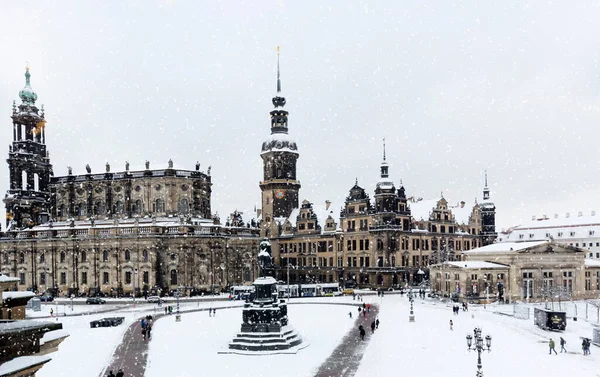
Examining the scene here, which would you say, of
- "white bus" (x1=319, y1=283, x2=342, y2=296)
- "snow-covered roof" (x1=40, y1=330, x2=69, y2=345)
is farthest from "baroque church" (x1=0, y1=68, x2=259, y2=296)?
"snow-covered roof" (x1=40, y1=330, x2=69, y2=345)

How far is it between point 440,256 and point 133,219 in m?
47.3

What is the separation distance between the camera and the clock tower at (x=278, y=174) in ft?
331

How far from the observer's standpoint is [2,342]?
6.23 meters

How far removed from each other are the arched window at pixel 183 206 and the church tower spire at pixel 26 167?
901 inches

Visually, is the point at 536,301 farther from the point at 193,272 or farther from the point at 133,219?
the point at 133,219

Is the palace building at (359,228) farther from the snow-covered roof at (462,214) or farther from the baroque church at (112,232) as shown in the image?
the baroque church at (112,232)

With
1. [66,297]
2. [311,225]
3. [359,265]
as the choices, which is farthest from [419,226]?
[66,297]

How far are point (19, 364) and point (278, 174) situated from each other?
9462 centimetres

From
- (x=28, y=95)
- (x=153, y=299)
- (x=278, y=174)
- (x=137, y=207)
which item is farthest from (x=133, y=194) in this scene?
(x=278, y=174)

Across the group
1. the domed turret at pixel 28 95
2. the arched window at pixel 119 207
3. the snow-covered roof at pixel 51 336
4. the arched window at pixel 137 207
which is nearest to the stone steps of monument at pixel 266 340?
the snow-covered roof at pixel 51 336

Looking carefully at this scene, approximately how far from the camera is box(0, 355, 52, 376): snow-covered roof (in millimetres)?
6246

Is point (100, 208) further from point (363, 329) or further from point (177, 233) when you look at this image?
point (363, 329)

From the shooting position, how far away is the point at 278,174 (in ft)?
331

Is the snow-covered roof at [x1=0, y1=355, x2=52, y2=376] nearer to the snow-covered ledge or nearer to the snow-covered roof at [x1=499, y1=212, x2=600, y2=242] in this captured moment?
the snow-covered ledge
